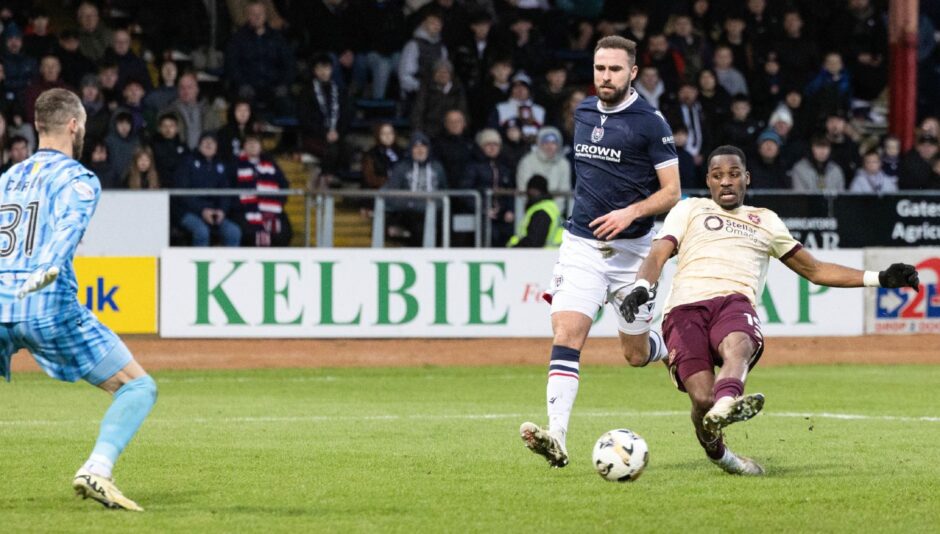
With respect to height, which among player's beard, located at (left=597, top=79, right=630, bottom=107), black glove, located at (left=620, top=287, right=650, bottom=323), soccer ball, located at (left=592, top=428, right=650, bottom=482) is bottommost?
soccer ball, located at (left=592, top=428, right=650, bottom=482)

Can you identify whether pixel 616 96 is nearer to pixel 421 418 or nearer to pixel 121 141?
pixel 421 418

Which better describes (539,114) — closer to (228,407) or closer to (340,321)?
(340,321)

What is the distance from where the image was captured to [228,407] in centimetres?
1308

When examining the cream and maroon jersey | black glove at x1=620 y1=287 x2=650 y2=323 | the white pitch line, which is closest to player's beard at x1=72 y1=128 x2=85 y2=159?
black glove at x1=620 y1=287 x2=650 y2=323

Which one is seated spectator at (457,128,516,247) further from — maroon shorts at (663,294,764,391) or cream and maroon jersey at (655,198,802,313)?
maroon shorts at (663,294,764,391)

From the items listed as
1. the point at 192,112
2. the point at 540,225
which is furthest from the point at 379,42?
the point at 540,225

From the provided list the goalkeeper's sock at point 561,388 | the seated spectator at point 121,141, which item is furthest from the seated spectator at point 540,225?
the goalkeeper's sock at point 561,388

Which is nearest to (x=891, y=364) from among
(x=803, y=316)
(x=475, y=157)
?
(x=803, y=316)

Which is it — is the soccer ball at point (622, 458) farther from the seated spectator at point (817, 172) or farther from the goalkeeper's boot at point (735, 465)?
the seated spectator at point (817, 172)

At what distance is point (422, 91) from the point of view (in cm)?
2133

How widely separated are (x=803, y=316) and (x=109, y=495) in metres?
13.1

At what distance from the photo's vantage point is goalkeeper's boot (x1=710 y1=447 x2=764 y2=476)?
8773 mm

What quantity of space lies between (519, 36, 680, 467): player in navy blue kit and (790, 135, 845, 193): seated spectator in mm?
12272

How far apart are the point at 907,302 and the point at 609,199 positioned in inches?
448
